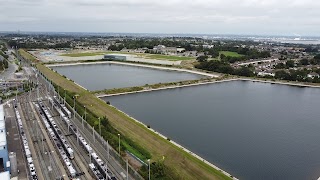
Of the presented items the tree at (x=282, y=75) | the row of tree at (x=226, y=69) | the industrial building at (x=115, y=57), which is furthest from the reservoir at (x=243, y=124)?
the industrial building at (x=115, y=57)

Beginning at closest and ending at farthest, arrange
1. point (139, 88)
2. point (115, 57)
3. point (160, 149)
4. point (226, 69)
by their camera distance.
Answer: point (160, 149)
point (139, 88)
point (226, 69)
point (115, 57)

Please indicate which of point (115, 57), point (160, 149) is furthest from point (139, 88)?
point (115, 57)

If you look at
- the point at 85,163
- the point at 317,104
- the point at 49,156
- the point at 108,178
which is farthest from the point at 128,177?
the point at 317,104

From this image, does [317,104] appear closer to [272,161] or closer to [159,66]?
[272,161]


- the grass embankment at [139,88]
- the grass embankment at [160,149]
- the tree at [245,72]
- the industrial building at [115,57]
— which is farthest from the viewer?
the industrial building at [115,57]

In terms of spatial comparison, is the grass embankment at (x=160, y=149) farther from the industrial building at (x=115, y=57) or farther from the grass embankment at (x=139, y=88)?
the industrial building at (x=115, y=57)

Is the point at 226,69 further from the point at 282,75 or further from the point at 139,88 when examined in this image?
the point at 139,88
